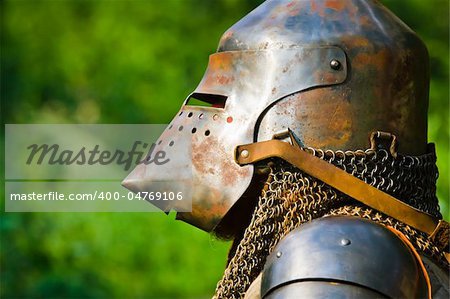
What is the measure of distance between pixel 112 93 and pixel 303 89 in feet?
47.8

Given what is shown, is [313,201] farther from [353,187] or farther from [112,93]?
[112,93]

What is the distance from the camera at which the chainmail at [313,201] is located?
14.8 ft

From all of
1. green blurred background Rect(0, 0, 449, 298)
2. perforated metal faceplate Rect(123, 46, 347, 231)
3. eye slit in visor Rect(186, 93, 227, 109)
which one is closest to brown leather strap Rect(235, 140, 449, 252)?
perforated metal faceplate Rect(123, 46, 347, 231)

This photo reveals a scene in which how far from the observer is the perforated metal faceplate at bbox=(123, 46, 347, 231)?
459 cm

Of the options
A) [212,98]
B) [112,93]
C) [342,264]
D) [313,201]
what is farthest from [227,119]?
[112,93]

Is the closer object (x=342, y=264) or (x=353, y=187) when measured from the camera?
(x=342, y=264)

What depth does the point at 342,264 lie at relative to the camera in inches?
161

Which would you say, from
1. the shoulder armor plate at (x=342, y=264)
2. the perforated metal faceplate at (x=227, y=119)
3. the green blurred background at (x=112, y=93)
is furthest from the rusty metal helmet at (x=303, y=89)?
the green blurred background at (x=112, y=93)

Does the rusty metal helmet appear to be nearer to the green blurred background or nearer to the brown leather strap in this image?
the brown leather strap

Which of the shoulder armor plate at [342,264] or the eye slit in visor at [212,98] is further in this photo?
the eye slit in visor at [212,98]

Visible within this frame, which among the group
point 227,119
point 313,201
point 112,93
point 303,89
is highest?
point 303,89

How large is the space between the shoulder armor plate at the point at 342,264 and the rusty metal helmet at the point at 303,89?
1.40 feet

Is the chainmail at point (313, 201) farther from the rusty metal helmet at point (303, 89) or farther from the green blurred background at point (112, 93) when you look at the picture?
the green blurred background at point (112, 93)

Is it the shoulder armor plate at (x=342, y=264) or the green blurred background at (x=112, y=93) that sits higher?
the shoulder armor plate at (x=342, y=264)
